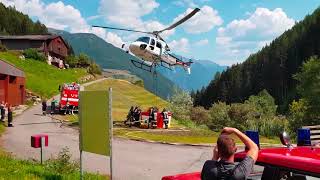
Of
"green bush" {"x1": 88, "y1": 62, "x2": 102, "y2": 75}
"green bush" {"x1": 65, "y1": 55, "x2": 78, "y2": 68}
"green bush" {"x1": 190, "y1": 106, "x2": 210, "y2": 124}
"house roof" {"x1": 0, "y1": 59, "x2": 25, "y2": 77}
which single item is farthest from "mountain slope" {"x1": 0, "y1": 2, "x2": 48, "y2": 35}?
"green bush" {"x1": 190, "y1": 106, "x2": 210, "y2": 124}

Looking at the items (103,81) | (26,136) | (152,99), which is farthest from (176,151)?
(103,81)

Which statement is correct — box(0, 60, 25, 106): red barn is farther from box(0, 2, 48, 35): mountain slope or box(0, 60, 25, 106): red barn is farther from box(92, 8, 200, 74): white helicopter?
box(0, 2, 48, 35): mountain slope

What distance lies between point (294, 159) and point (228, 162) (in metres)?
0.72

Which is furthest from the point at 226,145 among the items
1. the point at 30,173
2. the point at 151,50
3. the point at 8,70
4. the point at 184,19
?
the point at 8,70

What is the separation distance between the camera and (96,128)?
1123 centimetres

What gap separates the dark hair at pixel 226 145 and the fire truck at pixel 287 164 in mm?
671

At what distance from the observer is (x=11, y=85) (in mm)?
50250

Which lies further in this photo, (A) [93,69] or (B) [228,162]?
(A) [93,69]

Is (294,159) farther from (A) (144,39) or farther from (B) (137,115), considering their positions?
(A) (144,39)

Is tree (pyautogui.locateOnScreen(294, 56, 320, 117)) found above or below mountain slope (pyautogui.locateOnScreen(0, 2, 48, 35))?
below

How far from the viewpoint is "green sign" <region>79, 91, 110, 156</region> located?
10.9 metres

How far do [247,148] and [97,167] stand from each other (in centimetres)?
1205

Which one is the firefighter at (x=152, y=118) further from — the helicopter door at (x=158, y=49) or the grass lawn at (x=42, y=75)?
the grass lawn at (x=42, y=75)

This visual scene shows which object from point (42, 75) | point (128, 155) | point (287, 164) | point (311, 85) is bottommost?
point (128, 155)
